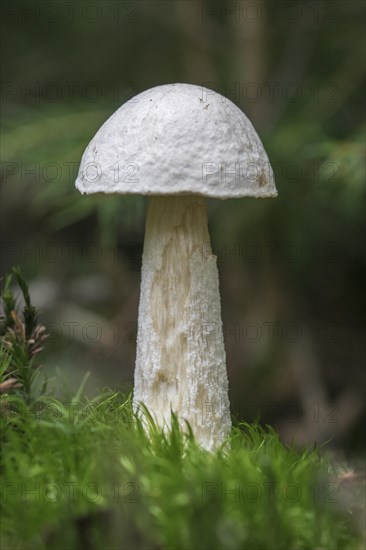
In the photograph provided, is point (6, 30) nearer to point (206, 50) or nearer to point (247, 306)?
point (206, 50)

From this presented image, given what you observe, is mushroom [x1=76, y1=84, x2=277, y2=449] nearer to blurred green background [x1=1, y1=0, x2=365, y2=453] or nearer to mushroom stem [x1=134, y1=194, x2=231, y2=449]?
mushroom stem [x1=134, y1=194, x2=231, y2=449]

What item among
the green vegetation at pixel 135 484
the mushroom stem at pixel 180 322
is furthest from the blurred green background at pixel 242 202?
the green vegetation at pixel 135 484

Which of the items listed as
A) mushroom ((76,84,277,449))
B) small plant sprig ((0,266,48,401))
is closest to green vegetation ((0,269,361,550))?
small plant sprig ((0,266,48,401))

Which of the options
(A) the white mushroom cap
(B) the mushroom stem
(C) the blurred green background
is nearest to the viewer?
(A) the white mushroom cap

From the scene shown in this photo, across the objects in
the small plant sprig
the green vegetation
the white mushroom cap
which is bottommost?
the green vegetation

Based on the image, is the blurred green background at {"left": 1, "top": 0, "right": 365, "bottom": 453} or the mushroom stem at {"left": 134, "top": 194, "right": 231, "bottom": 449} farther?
the blurred green background at {"left": 1, "top": 0, "right": 365, "bottom": 453}

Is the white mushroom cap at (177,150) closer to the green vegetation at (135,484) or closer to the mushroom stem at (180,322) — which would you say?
the mushroom stem at (180,322)

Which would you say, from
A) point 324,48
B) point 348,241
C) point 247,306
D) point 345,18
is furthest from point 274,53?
point 247,306
